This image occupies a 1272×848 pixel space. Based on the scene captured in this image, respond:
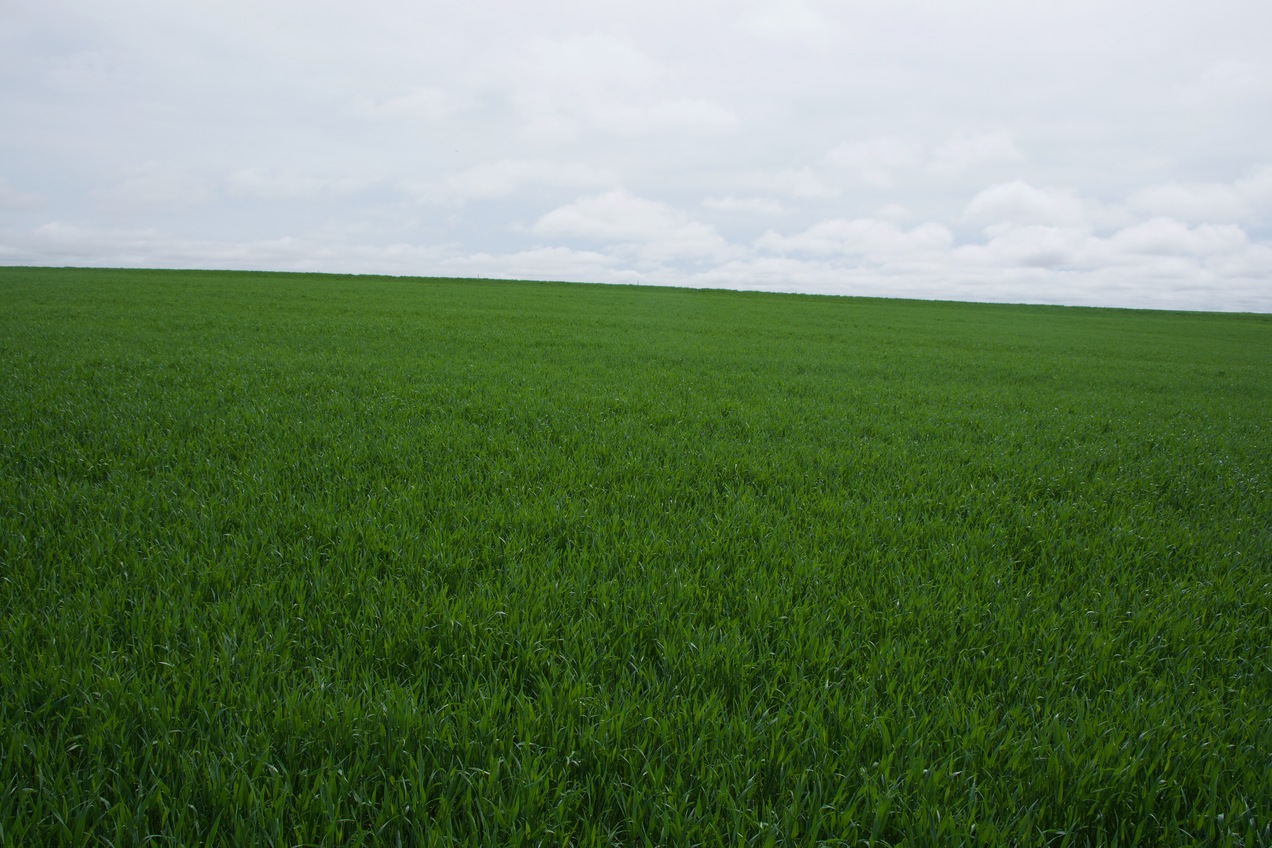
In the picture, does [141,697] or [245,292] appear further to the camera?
[245,292]

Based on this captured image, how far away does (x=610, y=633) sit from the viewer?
2.54 metres

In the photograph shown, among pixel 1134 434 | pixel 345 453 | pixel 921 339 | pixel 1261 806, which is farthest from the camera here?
pixel 921 339

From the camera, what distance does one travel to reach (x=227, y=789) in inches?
65.0

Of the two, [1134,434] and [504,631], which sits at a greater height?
[1134,434]

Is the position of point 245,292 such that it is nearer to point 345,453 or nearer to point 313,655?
point 345,453

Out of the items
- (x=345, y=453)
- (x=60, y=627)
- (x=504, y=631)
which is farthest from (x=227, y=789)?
(x=345, y=453)

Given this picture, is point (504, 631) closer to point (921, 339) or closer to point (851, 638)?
point (851, 638)

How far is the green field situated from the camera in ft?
5.67

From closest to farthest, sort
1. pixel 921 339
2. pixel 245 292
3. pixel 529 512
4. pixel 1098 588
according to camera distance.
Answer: pixel 1098 588 → pixel 529 512 → pixel 921 339 → pixel 245 292

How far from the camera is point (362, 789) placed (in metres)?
1.70

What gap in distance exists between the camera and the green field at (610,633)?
173 centimetres

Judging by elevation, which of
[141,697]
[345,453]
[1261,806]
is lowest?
[1261,806]

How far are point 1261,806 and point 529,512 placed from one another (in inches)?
131

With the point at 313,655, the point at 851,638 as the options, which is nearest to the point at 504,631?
the point at 313,655
